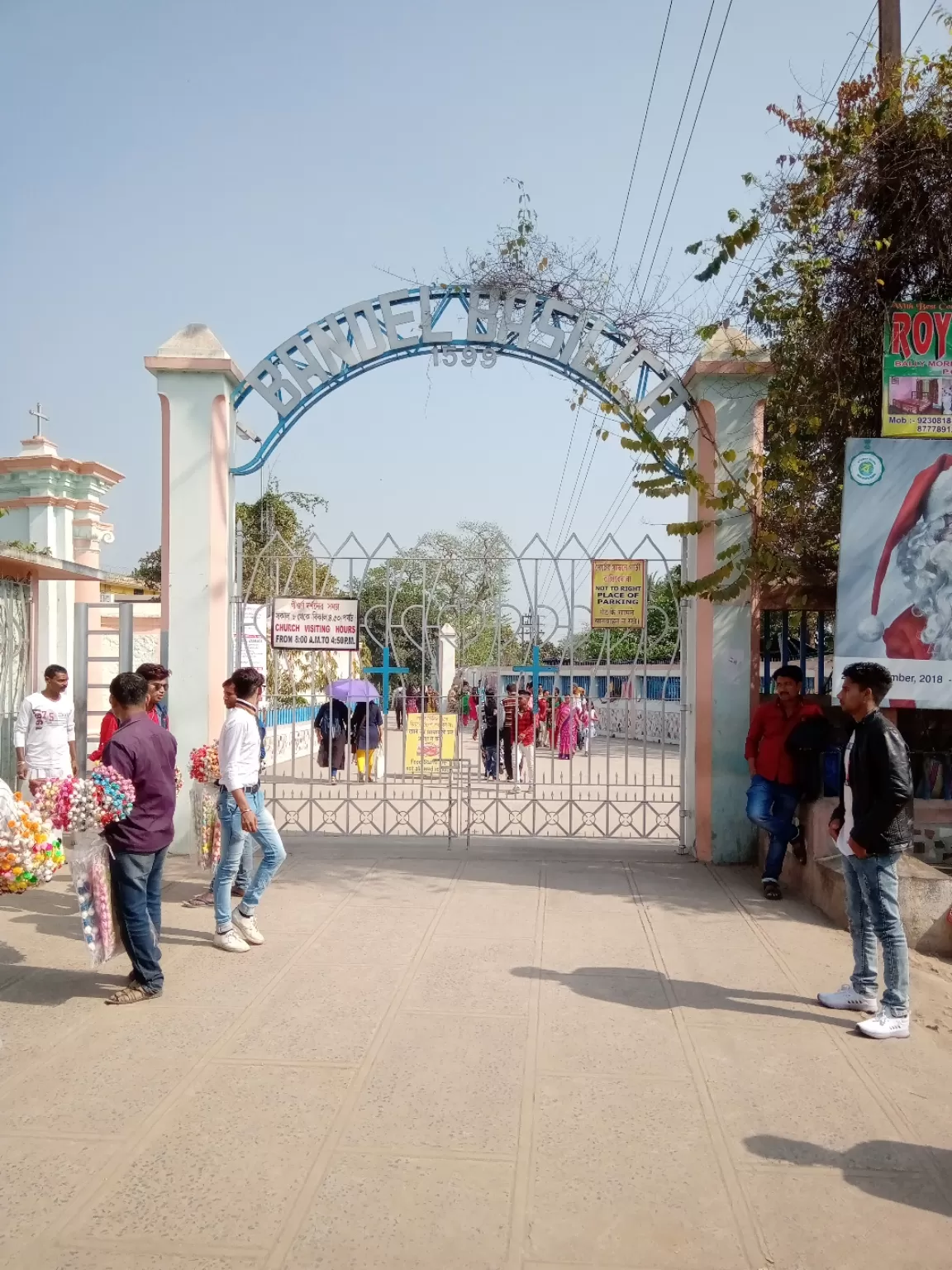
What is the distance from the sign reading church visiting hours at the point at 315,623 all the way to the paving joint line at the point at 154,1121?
335cm

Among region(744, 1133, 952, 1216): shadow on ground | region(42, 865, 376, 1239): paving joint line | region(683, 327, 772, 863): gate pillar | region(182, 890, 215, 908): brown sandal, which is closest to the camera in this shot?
region(42, 865, 376, 1239): paving joint line

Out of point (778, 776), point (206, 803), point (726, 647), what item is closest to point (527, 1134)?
point (778, 776)

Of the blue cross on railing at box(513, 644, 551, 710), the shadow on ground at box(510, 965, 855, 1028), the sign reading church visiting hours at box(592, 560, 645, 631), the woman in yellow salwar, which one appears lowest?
the shadow on ground at box(510, 965, 855, 1028)

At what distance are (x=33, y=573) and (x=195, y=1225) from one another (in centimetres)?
786

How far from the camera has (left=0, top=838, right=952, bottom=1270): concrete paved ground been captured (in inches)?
122

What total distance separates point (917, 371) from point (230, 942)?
6.19 m

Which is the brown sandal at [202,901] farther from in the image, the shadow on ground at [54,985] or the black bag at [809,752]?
the black bag at [809,752]

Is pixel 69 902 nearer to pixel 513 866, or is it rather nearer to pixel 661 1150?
pixel 513 866

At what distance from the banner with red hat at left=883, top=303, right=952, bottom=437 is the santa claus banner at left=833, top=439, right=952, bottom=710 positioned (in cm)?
18

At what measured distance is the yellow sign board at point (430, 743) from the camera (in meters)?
9.80

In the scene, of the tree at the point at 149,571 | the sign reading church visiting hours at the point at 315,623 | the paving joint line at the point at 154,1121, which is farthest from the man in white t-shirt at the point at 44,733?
the tree at the point at 149,571

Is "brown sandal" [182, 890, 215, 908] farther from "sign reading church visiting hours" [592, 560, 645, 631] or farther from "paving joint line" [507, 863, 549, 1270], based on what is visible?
"sign reading church visiting hours" [592, 560, 645, 631]

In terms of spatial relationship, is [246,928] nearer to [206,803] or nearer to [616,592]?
[206,803]

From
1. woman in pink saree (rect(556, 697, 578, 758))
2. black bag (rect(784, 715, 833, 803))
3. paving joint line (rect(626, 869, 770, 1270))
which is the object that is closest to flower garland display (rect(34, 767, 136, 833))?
paving joint line (rect(626, 869, 770, 1270))
